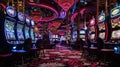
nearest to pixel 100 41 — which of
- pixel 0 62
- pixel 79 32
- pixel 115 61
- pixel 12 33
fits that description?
pixel 115 61

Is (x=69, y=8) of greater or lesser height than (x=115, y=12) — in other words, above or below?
Result: above

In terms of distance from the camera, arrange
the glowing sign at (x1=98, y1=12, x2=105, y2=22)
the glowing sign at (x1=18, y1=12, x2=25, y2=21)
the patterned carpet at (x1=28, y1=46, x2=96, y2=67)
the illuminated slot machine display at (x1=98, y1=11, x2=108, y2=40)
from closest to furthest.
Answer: the patterned carpet at (x1=28, y1=46, x2=96, y2=67)
the glowing sign at (x1=18, y1=12, x2=25, y2=21)
the illuminated slot machine display at (x1=98, y1=11, x2=108, y2=40)
the glowing sign at (x1=98, y1=12, x2=105, y2=22)

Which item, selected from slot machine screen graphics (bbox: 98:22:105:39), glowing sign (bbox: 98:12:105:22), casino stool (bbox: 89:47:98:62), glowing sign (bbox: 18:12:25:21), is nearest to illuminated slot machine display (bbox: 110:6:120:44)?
casino stool (bbox: 89:47:98:62)

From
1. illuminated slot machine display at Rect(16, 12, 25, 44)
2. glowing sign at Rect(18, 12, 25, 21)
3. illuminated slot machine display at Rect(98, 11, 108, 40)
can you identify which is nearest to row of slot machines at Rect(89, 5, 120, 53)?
illuminated slot machine display at Rect(98, 11, 108, 40)

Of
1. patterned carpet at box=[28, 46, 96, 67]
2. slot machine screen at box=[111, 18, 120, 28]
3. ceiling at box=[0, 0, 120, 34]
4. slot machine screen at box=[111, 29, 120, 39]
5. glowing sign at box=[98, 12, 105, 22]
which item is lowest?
patterned carpet at box=[28, 46, 96, 67]

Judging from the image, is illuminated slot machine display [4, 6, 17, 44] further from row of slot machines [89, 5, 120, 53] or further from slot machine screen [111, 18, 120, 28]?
slot machine screen [111, 18, 120, 28]

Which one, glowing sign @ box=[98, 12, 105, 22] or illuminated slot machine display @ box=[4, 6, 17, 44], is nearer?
illuminated slot machine display @ box=[4, 6, 17, 44]

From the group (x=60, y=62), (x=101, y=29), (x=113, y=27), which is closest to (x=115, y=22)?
(x=113, y=27)

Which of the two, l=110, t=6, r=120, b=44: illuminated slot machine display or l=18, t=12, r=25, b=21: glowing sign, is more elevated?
l=18, t=12, r=25, b=21: glowing sign

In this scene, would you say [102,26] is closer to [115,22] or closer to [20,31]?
[115,22]

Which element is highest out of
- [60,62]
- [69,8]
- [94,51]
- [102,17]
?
[69,8]

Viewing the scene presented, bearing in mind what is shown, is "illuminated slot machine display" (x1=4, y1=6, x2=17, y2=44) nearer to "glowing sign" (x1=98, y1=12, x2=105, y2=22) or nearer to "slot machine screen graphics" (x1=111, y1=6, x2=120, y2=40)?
"slot machine screen graphics" (x1=111, y1=6, x2=120, y2=40)

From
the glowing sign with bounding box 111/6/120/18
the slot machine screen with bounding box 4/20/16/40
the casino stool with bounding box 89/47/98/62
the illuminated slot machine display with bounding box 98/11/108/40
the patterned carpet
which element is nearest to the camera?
the slot machine screen with bounding box 4/20/16/40

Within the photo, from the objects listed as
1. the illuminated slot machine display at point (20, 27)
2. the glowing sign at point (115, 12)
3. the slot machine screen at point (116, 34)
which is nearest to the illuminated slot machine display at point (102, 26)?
the slot machine screen at point (116, 34)
